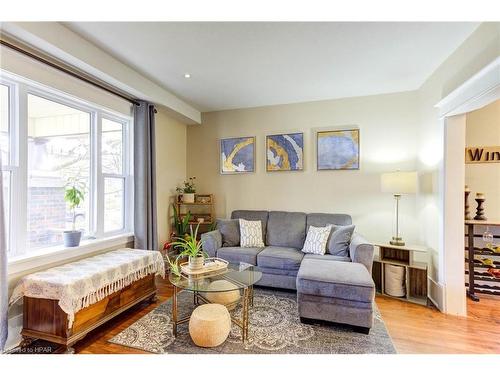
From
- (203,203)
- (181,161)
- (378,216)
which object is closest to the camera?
(378,216)

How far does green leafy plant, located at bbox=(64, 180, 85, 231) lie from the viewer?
98.2 inches

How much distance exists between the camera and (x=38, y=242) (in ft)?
7.52

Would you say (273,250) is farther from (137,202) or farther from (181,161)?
(181,161)

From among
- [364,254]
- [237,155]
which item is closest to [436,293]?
[364,254]

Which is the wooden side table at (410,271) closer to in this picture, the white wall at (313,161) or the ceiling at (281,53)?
the white wall at (313,161)

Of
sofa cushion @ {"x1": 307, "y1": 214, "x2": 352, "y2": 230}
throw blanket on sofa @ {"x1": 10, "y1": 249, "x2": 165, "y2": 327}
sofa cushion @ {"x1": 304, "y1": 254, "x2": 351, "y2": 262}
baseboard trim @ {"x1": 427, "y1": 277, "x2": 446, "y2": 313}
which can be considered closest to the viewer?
throw blanket on sofa @ {"x1": 10, "y1": 249, "x2": 165, "y2": 327}

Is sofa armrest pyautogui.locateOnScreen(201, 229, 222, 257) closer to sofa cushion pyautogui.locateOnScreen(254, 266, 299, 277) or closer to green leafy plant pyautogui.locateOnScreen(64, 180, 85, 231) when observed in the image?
sofa cushion pyautogui.locateOnScreen(254, 266, 299, 277)

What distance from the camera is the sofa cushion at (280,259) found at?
2922 mm

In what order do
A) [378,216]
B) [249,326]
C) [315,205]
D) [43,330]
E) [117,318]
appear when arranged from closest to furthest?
[43,330], [249,326], [117,318], [378,216], [315,205]

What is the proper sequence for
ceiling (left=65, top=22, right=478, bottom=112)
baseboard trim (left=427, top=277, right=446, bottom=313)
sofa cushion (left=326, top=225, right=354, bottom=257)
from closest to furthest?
ceiling (left=65, top=22, right=478, bottom=112)
baseboard trim (left=427, top=277, right=446, bottom=313)
sofa cushion (left=326, top=225, right=354, bottom=257)

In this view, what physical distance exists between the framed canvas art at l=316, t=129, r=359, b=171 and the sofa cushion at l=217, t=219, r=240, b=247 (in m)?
1.54

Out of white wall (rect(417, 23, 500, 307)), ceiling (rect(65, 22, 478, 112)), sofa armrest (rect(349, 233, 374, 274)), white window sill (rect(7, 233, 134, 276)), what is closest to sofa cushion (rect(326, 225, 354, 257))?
sofa armrest (rect(349, 233, 374, 274))

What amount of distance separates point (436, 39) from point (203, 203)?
11.2 feet
